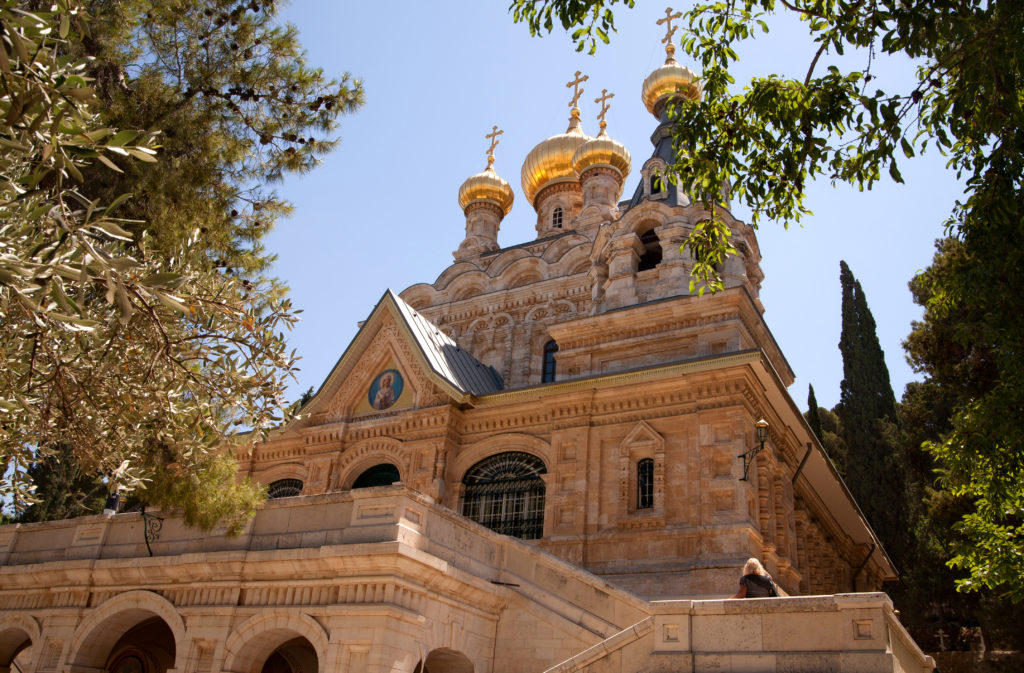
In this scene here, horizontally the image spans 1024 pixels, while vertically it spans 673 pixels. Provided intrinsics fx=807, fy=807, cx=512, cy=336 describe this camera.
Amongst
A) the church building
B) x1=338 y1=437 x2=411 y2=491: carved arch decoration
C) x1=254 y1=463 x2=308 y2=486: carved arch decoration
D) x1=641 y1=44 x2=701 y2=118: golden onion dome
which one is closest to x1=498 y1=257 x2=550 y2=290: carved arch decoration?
the church building

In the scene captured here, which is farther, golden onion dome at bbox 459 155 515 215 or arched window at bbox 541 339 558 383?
golden onion dome at bbox 459 155 515 215

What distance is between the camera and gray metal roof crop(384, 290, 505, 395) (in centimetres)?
1747

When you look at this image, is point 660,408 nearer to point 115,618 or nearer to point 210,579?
point 210,579

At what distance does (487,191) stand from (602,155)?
15.1ft

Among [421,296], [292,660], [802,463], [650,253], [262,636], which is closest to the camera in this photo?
[262,636]

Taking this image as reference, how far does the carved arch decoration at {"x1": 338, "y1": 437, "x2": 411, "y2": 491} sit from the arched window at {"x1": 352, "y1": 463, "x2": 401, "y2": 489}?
0.32 feet

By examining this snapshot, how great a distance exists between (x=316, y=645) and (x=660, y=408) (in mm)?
8119

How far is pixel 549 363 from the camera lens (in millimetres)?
21172

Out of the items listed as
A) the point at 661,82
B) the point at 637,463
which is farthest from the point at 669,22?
the point at 637,463

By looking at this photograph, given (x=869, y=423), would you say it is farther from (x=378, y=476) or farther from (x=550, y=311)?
(x=378, y=476)

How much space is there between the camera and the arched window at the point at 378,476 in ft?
57.1

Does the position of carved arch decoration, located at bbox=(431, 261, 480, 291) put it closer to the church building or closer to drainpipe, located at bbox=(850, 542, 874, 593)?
the church building

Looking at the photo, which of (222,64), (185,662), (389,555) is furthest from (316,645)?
(222,64)

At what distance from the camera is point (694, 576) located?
1287 cm
